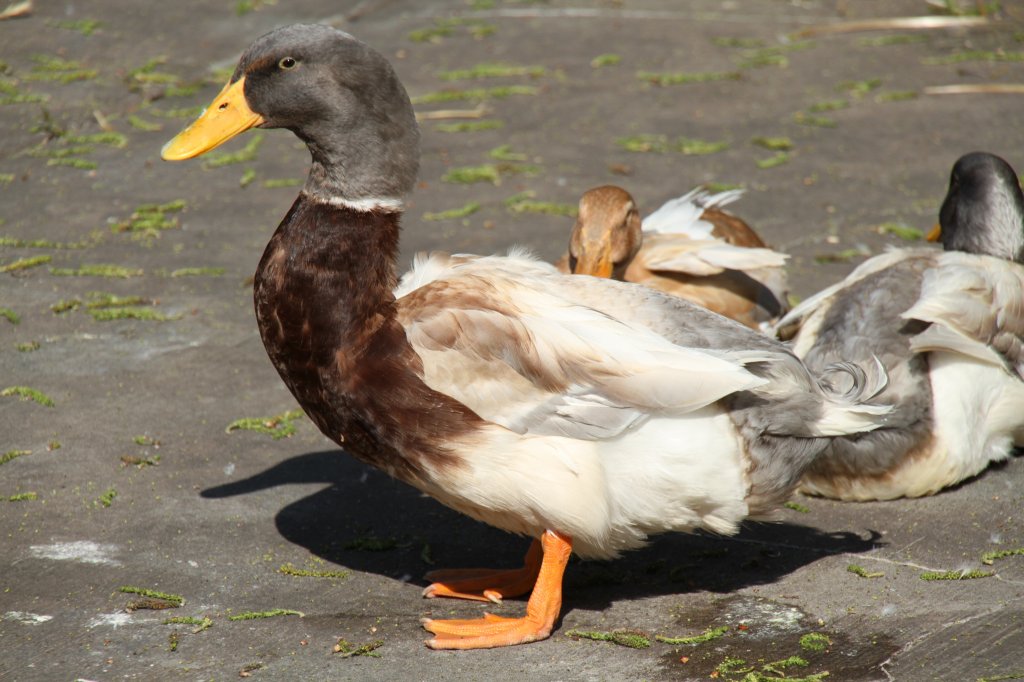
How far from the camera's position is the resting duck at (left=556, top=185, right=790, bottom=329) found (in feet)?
19.2

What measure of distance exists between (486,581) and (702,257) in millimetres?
2232

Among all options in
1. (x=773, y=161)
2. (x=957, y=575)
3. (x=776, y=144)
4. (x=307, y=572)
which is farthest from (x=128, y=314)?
(x=776, y=144)

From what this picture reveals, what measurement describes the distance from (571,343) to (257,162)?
5206 mm

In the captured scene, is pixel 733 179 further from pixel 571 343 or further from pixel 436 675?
pixel 436 675

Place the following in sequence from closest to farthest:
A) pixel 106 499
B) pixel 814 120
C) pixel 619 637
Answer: pixel 619 637, pixel 106 499, pixel 814 120

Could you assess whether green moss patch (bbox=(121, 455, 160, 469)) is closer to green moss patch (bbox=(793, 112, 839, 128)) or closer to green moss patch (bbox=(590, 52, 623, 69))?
green moss patch (bbox=(793, 112, 839, 128))

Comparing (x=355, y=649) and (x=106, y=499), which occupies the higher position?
(x=106, y=499)

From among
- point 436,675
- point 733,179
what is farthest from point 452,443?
point 733,179

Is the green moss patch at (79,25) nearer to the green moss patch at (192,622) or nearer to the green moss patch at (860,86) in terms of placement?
the green moss patch at (860,86)

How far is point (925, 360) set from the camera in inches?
199

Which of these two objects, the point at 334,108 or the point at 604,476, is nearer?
the point at 604,476

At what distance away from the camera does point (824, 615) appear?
13.5 ft

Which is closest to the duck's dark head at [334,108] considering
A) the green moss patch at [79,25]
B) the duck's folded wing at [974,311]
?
the duck's folded wing at [974,311]

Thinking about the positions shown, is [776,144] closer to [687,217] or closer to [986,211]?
[687,217]
